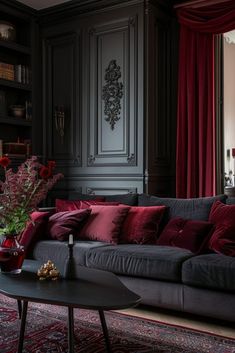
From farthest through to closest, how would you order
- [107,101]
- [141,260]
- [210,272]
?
[107,101] < [141,260] < [210,272]

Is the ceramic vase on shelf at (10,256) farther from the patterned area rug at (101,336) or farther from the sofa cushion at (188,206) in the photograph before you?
the sofa cushion at (188,206)

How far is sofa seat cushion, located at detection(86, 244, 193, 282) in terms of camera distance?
297cm

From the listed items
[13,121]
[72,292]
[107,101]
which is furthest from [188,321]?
[13,121]

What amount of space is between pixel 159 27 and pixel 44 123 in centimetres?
177

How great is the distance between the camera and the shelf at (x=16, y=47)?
5.02 metres

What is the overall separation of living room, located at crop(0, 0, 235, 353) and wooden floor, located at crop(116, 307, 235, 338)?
1.14m

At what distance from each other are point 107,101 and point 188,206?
1739 mm

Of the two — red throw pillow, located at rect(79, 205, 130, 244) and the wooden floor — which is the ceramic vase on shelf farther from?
red throw pillow, located at rect(79, 205, 130, 244)

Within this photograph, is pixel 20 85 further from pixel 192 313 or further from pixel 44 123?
pixel 192 313

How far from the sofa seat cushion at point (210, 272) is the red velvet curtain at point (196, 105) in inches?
72.0

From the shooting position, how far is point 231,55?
7.43 metres

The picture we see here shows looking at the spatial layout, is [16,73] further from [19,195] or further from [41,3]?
[19,195]

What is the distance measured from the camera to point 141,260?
3090mm

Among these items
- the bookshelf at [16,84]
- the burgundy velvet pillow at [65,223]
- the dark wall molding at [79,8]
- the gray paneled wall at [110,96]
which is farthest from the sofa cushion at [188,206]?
the dark wall molding at [79,8]
